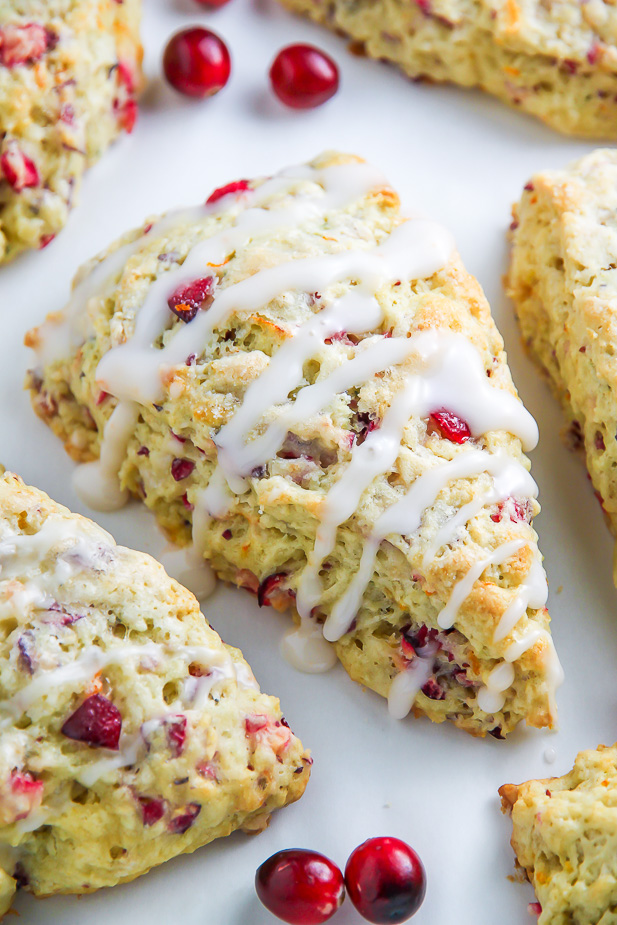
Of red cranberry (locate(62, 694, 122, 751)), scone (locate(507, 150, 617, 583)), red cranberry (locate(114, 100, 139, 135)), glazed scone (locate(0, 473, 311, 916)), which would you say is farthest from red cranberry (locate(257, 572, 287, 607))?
red cranberry (locate(114, 100, 139, 135))

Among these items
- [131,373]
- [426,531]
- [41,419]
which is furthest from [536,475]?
[41,419]

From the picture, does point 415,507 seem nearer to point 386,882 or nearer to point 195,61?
point 386,882

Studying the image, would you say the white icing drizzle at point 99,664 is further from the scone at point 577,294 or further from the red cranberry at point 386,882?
the scone at point 577,294

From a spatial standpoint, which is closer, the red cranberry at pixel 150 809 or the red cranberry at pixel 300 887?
the red cranberry at pixel 150 809

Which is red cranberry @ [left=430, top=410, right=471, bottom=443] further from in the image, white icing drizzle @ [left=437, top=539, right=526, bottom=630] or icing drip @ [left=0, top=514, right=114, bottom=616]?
icing drip @ [left=0, top=514, right=114, bottom=616]

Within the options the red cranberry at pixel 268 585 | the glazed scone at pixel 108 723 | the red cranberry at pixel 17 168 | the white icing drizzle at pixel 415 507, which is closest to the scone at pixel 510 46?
the red cranberry at pixel 17 168

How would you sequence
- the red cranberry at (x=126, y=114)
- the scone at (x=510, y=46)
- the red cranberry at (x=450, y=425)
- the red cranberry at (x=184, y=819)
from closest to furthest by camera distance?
1. the red cranberry at (x=184, y=819)
2. the red cranberry at (x=450, y=425)
3. the scone at (x=510, y=46)
4. the red cranberry at (x=126, y=114)

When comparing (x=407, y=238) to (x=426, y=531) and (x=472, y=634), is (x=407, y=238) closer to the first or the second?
(x=426, y=531)
